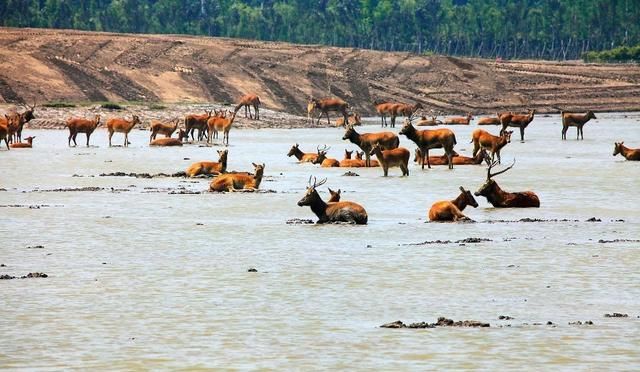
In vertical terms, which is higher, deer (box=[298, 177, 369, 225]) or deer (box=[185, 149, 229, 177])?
deer (box=[298, 177, 369, 225])

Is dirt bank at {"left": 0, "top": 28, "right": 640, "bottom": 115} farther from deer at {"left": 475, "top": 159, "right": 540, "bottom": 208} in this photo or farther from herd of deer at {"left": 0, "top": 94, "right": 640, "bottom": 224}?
deer at {"left": 475, "top": 159, "right": 540, "bottom": 208}

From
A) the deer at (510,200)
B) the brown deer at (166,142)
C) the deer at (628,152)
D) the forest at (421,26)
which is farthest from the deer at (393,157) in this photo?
the forest at (421,26)

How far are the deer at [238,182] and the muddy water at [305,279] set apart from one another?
2.30ft

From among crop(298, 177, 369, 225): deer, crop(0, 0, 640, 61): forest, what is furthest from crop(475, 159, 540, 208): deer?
crop(0, 0, 640, 61): forest

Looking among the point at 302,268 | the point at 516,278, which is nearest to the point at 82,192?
the point at 302,268

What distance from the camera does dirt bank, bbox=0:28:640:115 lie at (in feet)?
279

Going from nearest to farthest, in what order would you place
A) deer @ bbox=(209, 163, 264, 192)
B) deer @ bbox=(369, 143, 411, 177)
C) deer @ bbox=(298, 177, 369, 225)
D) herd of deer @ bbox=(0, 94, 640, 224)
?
deer @ bbox=(298, 177, 369, 225)
herd of deer @ bbox=(0, 94, 640, 224)
deer @ bbox=(209, 163, 264, 192)
deer @ bbox=(369, 143, 411, 177)

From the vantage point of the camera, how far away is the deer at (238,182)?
1261 inches

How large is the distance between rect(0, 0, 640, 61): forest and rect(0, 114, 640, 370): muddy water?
14778cm

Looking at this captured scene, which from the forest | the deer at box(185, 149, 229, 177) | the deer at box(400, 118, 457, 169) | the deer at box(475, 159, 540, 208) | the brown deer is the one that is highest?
the forest

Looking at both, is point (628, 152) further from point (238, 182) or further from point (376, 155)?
point (238, 182)

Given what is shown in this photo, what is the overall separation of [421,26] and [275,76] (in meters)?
99.6

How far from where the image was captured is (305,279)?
18438mm

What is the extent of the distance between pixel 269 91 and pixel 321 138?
99.3ft
